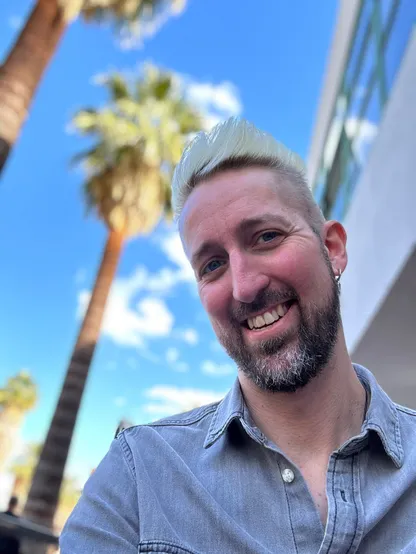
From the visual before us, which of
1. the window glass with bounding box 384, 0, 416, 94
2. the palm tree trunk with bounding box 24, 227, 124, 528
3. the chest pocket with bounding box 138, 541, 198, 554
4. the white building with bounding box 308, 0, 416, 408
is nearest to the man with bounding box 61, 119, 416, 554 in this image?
the chest pocket with bounding box 138, 541, 198, 554

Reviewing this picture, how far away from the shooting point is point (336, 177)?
35.9 feet

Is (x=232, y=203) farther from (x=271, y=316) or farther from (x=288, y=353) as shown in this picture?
(x=288, y=353)

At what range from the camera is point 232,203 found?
1567 mm

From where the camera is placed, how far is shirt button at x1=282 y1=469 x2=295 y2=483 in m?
1.35

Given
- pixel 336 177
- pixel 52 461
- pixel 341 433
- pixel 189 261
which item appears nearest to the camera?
pixel 341 433

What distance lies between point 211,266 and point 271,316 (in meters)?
0.27

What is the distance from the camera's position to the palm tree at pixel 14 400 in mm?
35594

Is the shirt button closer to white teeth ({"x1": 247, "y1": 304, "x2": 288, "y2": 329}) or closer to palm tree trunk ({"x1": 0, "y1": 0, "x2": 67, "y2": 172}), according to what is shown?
white teeth ({"x1": 247, "y1": 304, "x2": 288, "y2": 329})

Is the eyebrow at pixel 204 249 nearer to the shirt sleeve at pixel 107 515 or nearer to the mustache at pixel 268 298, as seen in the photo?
the mustache at pixel 268 298

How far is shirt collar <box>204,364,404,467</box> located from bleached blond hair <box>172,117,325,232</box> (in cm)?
59

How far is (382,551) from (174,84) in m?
14.0

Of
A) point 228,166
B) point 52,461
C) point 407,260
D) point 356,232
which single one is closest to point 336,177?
point 356,232

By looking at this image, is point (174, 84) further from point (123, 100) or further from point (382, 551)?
point (382, 551)

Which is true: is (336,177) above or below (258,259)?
above
